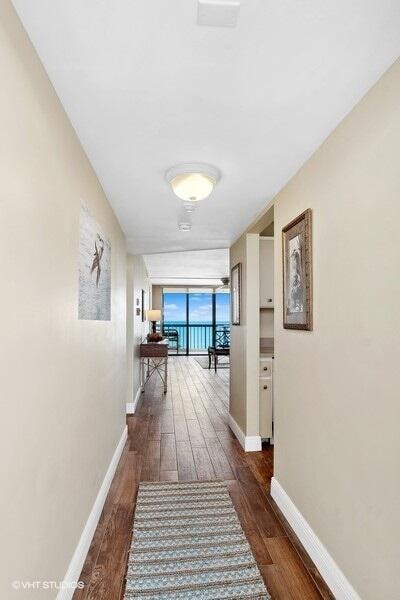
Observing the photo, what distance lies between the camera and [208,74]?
51.8 inches

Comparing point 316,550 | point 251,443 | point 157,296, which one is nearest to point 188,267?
point 157,296

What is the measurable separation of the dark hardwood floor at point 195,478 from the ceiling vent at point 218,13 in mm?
2254

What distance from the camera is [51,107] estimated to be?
1373mm

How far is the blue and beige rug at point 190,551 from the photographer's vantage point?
5.52 feet

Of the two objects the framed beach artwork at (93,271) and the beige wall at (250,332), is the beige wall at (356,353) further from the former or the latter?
the beige wall at (250,332)

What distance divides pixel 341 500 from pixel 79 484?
1256 millimetres

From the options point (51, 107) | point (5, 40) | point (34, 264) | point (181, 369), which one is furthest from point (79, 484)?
point (181, 369)

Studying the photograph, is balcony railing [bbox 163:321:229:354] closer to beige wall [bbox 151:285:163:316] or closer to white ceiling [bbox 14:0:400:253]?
beige wall [bbox 151:285:163:316]

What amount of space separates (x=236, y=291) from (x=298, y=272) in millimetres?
1760

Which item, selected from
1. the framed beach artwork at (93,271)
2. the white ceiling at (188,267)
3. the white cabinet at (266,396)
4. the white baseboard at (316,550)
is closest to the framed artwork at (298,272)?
the white baseboard at (316,550)

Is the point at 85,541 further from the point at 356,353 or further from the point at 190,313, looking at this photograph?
the point at 190,313

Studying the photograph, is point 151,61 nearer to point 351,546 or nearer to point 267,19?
point 267,19

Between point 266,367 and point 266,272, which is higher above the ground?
point 266,272

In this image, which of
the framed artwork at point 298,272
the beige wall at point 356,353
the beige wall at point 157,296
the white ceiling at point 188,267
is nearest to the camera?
the beige wall at point 356,353
